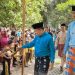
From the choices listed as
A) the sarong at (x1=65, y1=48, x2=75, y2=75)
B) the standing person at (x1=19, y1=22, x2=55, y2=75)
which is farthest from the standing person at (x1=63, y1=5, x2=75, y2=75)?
the standing person at (x1=19, y1=22, x2=55, y2=75)

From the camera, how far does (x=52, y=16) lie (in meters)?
61.5

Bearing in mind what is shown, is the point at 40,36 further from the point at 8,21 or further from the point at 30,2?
the point at 30,2

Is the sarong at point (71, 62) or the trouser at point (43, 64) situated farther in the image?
the trouser at point (43, 64)

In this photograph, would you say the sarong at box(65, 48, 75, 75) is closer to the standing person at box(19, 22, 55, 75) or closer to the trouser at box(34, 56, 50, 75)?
the standing person at box(19, 22, 55, 75)

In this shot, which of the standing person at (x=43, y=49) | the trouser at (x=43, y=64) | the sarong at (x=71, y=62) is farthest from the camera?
the trouser at (x=43, y=64)

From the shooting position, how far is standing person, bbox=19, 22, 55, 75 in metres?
7.42

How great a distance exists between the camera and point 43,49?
7.54m

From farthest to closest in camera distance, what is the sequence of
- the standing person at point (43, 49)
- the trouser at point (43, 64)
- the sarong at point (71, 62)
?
the trouser at point (43, 64) → the standing person at point (43, 49) → the sarong at point (71, 62)

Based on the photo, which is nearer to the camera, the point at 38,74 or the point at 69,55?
the point at 69,55

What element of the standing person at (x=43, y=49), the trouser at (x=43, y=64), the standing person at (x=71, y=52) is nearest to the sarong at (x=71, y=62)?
the standing person at (x=71, y=52)

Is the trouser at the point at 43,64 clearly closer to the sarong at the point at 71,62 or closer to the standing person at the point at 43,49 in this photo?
the standing person at the point at 43,49

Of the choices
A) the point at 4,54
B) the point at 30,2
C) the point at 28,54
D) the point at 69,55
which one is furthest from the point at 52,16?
the point at 69,55

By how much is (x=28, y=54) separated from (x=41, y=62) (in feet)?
25.4

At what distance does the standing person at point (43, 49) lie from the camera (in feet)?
24.3
